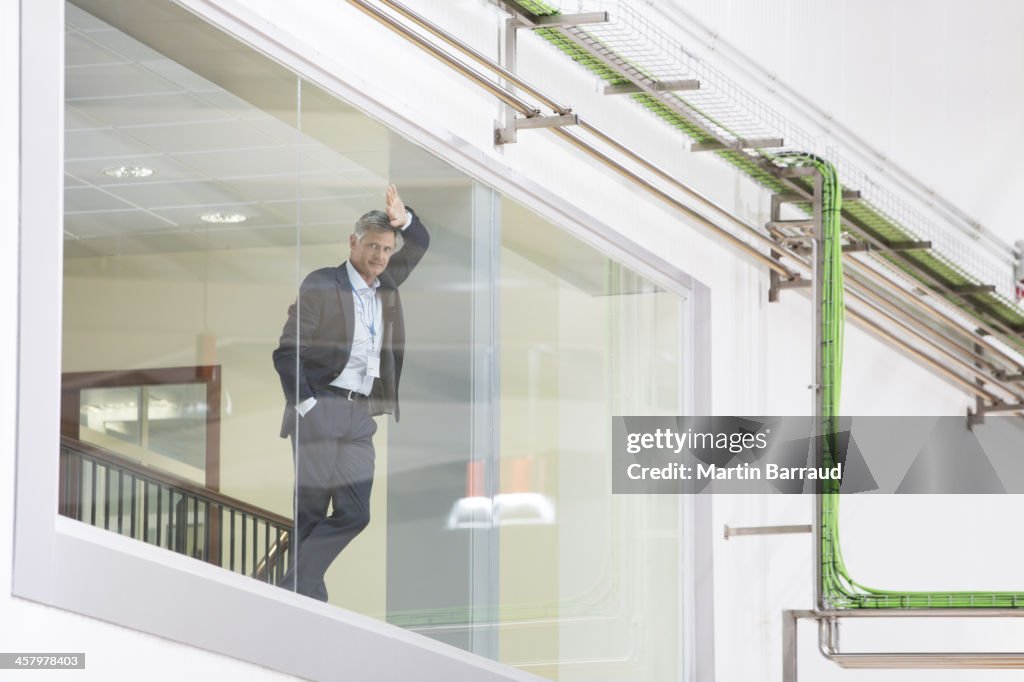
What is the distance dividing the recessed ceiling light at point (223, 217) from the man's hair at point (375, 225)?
426 mm

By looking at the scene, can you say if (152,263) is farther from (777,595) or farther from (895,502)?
(895,502)

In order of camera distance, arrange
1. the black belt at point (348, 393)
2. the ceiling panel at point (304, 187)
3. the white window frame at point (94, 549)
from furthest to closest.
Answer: the black belt at point (348, 393), the ceiling panel at point (304, 187), the white window frame at point (94, 549)

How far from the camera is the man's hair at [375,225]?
11.5 feet

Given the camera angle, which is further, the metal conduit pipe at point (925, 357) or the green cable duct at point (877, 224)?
the metal conduit pipe at point (925, 357)

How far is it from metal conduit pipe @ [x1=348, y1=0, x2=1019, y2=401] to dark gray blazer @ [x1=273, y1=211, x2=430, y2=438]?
0.50m

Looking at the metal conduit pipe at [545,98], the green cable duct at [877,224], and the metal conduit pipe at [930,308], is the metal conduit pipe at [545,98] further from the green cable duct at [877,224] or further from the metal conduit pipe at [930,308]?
the metal conduit pipe at [930,308]

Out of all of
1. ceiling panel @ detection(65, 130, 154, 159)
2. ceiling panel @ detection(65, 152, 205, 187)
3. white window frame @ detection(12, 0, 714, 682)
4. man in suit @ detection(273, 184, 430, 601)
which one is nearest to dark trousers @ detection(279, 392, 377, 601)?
man in suit @ detection(273, 184, 430, 601)

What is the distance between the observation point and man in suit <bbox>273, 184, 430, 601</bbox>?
3264 mm

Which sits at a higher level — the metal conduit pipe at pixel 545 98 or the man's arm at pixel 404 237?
the metal conduit pipe at pixel 545 98

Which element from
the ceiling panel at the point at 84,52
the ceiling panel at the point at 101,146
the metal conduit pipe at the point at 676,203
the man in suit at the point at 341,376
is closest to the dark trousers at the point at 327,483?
the man in suit at the point at 341,376

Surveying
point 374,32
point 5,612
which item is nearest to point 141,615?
point 5,612

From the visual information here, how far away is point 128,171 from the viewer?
2.88 m

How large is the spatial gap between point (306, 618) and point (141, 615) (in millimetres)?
538

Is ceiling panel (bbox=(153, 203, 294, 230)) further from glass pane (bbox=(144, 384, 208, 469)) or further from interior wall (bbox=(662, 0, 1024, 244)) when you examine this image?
interior wall (bbox=(662, 0, 1024, 244))
